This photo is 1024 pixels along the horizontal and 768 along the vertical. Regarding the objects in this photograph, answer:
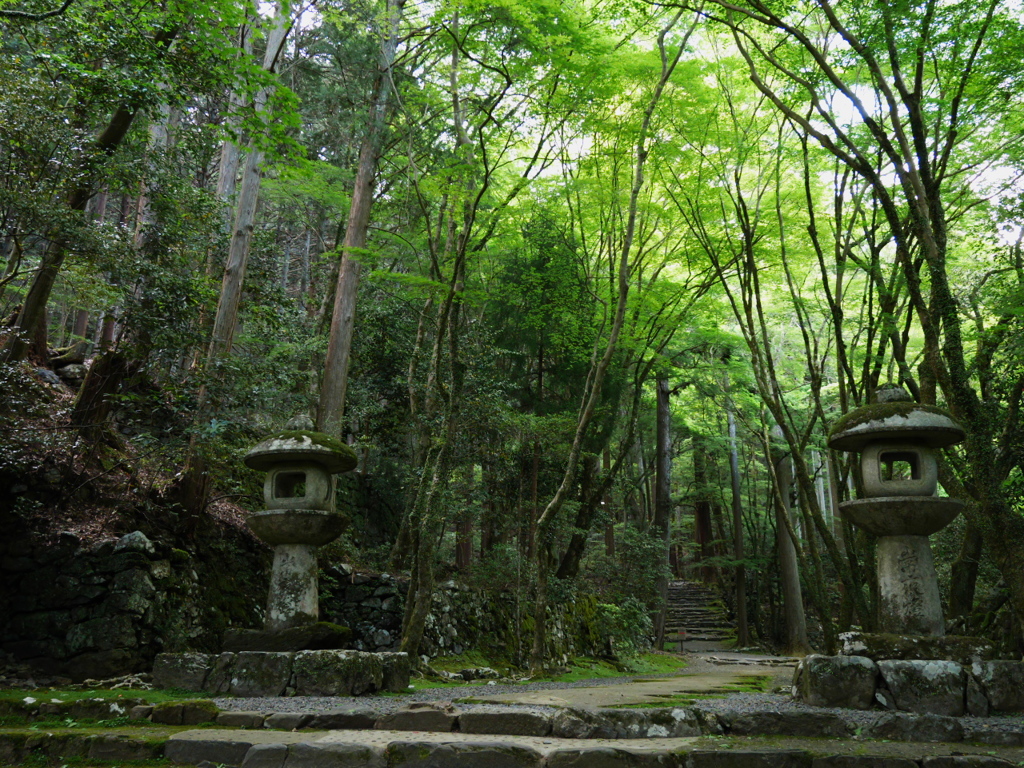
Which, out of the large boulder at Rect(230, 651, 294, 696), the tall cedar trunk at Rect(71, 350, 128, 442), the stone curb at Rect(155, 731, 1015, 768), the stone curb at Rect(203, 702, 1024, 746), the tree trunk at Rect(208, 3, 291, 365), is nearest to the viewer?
the stone curb at Rect(155, 731, 1015, 768)

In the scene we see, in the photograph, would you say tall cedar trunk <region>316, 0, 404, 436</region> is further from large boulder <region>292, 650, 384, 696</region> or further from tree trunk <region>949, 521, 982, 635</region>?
tree trunk <region>949, 521, 982, 635</region>

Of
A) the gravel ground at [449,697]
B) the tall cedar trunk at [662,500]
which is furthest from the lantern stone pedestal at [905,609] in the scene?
the tall cedar trunk at [662,500]

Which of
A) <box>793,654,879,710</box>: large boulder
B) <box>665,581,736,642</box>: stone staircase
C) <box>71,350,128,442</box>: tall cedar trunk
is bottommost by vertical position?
<box>665,581,736,642</box>: stone staircase

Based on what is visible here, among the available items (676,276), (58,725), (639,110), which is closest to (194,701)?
(58,725)

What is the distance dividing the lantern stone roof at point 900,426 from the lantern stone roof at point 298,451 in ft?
A: 14.5

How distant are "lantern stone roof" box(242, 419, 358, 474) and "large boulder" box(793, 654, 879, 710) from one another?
4.23 m

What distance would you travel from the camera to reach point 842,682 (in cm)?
484

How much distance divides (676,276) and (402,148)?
5.95 m

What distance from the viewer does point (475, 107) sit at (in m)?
8.48

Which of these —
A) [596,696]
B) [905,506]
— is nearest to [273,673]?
[596,696]

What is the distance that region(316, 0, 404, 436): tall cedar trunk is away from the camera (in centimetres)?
1045

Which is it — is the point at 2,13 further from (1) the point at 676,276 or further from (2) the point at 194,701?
(1) the point at 676,276

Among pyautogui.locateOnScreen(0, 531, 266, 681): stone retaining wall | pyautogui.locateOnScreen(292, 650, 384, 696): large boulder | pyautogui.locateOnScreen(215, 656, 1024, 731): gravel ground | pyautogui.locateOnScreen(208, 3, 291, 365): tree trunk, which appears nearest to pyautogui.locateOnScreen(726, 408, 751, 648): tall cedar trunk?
pyautogui.locateOnScreen(215, 656, 1024, 731): gravel ground

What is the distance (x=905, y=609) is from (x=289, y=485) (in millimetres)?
5493
